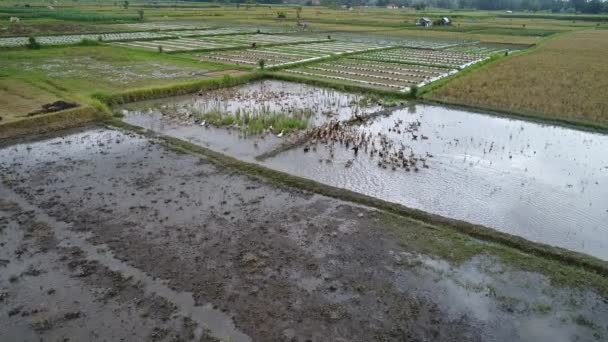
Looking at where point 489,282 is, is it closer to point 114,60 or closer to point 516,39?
point 114,60

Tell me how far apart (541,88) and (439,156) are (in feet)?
30.1

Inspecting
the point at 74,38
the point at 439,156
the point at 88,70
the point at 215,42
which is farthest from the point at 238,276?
the point at 74,38

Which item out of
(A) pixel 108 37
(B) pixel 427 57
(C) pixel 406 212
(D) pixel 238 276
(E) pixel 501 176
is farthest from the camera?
(A) pixel 108 37

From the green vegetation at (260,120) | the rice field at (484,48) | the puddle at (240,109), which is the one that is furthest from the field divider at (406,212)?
the rice field at (484,48)

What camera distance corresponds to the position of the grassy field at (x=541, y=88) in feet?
48.5

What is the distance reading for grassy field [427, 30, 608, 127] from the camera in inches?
582

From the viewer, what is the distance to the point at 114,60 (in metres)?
22.0

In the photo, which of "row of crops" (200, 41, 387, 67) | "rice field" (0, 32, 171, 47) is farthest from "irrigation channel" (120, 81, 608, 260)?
"rice field" (0, 32, 171, 47)

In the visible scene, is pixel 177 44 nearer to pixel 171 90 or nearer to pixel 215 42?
pixel 215 42

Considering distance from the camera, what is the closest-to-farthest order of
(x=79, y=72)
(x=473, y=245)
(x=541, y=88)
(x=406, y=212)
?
(x=473, y=245)
(x=406, y=212)
(x=541, y=88)
(x=79, y=72)

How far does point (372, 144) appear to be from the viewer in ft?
38.5

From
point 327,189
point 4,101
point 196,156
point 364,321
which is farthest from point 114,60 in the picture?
point 364,321

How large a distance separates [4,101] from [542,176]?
15.5 metres

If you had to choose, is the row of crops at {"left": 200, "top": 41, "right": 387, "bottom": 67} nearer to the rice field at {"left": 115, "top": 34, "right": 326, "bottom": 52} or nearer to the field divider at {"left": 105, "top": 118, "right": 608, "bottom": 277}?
the rice field at {"left": 115, "top": 34, "right": 326, "bottom": 52}
